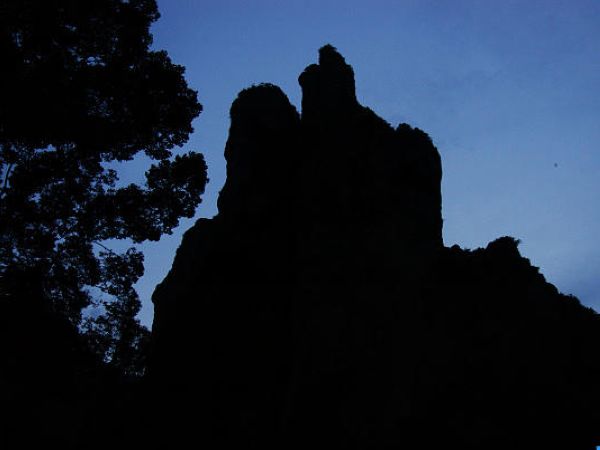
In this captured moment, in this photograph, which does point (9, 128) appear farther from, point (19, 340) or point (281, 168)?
point (281, 168)

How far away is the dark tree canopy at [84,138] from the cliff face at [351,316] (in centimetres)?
742

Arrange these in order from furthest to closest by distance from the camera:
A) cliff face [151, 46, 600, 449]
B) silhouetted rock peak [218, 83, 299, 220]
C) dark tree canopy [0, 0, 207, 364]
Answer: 1. silhouetted rock peak [218, 83, 299, 220]
2. cliff face [151, 46, 600, 449]
3. dark tree canopy [0, 0, 207, 364]

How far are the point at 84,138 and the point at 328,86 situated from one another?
62.6 feet

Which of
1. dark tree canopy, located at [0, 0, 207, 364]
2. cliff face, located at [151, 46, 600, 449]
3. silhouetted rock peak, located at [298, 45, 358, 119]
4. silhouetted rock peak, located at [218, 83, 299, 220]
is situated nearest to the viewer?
dark tree canopy, located at [0, 0, 207, 364]

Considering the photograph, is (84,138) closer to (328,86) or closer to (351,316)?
(351,316)

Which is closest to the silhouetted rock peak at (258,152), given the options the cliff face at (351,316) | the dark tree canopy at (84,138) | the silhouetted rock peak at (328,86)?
the cliff face at (351,316)

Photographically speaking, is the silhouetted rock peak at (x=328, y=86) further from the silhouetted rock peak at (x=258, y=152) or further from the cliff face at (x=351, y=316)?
the silhouetted rock peak at (x=258, y=152)

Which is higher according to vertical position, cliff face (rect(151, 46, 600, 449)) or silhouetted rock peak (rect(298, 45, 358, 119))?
silhouetted rock peak (rect(298, 45, 358, 119))

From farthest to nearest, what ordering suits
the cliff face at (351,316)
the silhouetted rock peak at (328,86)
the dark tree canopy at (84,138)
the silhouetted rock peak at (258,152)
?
1. the silhouetted rock peak at (328,86)
2. the silhouetted rock peak at (258,152)
3. the cliff face at (351,316)
4. the dark tree canopy at (84,138)

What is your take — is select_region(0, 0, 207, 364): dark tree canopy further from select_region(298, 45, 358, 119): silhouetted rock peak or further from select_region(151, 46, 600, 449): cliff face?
select_region(298, 45, 358, 119): silhouetted rock peak

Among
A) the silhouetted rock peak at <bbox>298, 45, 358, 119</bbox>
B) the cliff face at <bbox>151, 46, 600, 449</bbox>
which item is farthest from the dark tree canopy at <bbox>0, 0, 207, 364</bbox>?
the silhouetted rock peak at <bbox>298, 45, 358, 119</bbox>

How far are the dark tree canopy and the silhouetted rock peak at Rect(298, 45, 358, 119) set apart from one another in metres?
13.7

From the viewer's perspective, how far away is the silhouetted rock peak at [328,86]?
32.2 meters

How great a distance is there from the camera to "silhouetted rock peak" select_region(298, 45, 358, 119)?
106 feet
